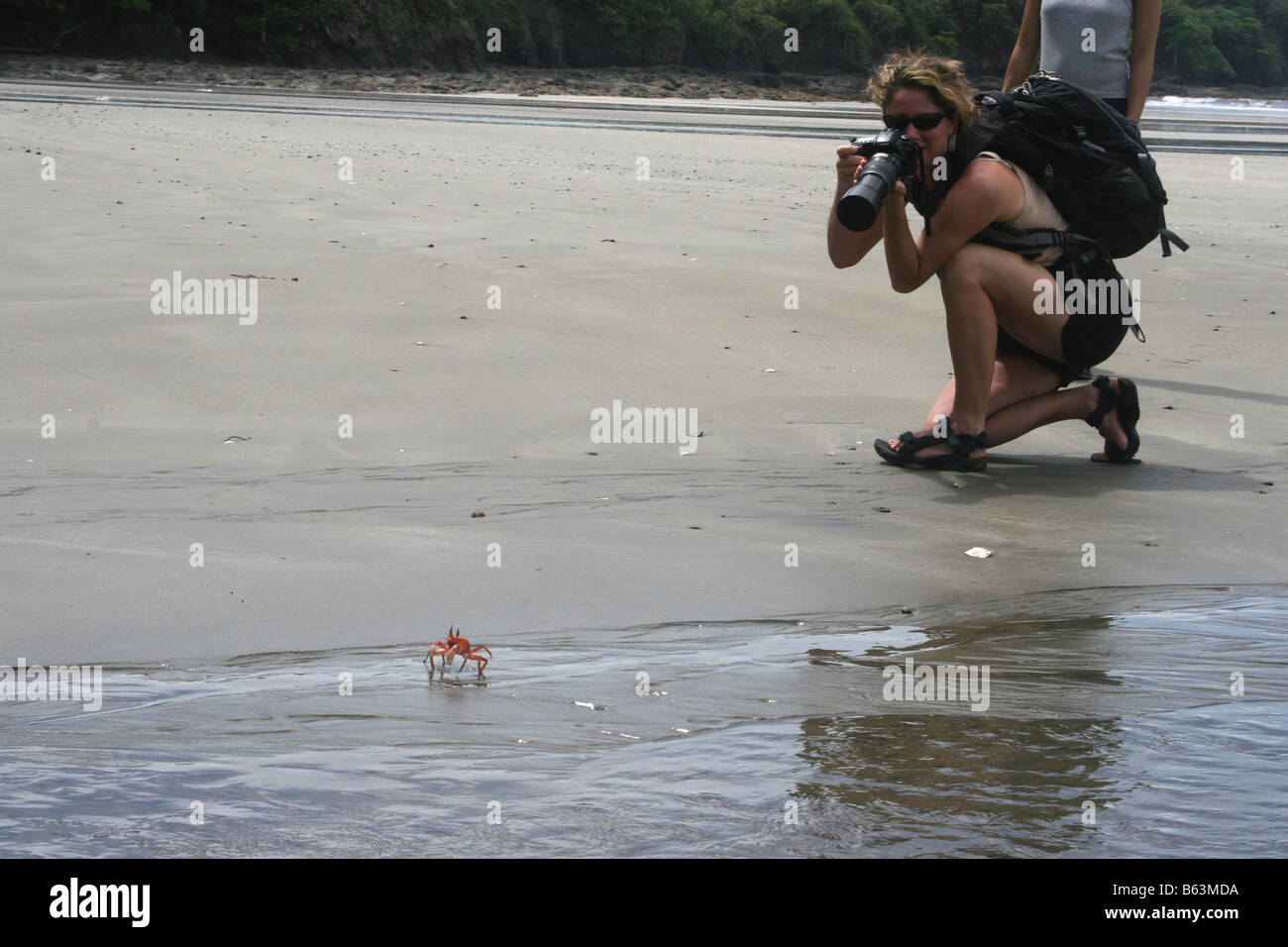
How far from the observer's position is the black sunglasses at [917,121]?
13.2 ft

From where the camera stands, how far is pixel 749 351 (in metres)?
5.54

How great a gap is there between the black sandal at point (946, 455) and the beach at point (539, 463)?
0.09 metres

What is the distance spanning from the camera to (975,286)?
412 cm

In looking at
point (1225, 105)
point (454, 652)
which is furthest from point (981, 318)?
point (1225, 105)

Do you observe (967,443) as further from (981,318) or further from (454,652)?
(454,652)

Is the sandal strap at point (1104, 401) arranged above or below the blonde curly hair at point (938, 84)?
below

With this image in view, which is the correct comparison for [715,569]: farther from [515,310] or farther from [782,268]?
[782,268]

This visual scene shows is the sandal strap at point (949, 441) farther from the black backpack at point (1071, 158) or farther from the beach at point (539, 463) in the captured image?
the black backpack at point (1071, 158)

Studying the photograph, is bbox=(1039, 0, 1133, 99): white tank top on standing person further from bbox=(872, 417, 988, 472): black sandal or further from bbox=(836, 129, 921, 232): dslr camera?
bbox=(872, 417, 988, 472): black sandal

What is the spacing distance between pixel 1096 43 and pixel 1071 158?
774 millimetres

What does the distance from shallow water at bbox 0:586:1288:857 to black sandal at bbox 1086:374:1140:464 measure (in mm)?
1276

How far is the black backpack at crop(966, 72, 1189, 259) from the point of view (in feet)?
13.5

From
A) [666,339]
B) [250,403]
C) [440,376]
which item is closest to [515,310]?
[666,339]

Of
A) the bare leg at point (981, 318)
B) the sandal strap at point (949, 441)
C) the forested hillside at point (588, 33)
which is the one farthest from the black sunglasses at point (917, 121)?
the forested hillside at point (588, 33)
